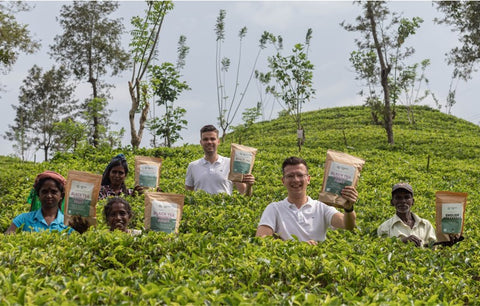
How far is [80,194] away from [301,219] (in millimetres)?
1974

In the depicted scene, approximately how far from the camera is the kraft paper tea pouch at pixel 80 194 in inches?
176

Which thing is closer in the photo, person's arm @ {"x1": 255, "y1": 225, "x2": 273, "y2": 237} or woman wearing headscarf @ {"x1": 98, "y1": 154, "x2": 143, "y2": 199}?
person's arm @ {"x1": 255, "y1": 225, "x2": 273, "y2": 237}

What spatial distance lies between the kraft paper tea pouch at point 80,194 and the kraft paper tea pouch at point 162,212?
1.59 feet

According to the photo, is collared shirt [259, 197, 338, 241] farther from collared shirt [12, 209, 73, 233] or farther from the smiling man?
collared shirt [12, 209, 73, 233]

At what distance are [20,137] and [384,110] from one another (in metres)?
23.9

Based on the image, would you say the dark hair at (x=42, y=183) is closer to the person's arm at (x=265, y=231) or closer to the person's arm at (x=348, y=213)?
the person's arm at (x=265, y=231)

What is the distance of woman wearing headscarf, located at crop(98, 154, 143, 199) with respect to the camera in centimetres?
664

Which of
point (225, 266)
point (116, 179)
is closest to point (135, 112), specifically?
point (116, 179)

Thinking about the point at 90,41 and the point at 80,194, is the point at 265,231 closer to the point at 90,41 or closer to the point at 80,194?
the point at 80,194

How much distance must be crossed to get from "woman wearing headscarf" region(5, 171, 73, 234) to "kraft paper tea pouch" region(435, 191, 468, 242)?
139 inches

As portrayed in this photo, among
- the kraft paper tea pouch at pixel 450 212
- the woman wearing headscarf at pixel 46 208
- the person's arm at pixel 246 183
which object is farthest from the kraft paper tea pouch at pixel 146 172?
the kraft paper tea pouch at pixel 450 212

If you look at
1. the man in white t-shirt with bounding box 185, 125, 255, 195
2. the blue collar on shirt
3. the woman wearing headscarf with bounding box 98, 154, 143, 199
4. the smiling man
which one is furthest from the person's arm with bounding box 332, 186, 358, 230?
the woman wearing headscarf with bounding box 98, 154, 143, 199

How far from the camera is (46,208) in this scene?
15.9ft

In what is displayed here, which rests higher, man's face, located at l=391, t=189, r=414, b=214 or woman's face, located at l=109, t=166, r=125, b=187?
woman's face, located at l=109, t=166, r=125, b=187
